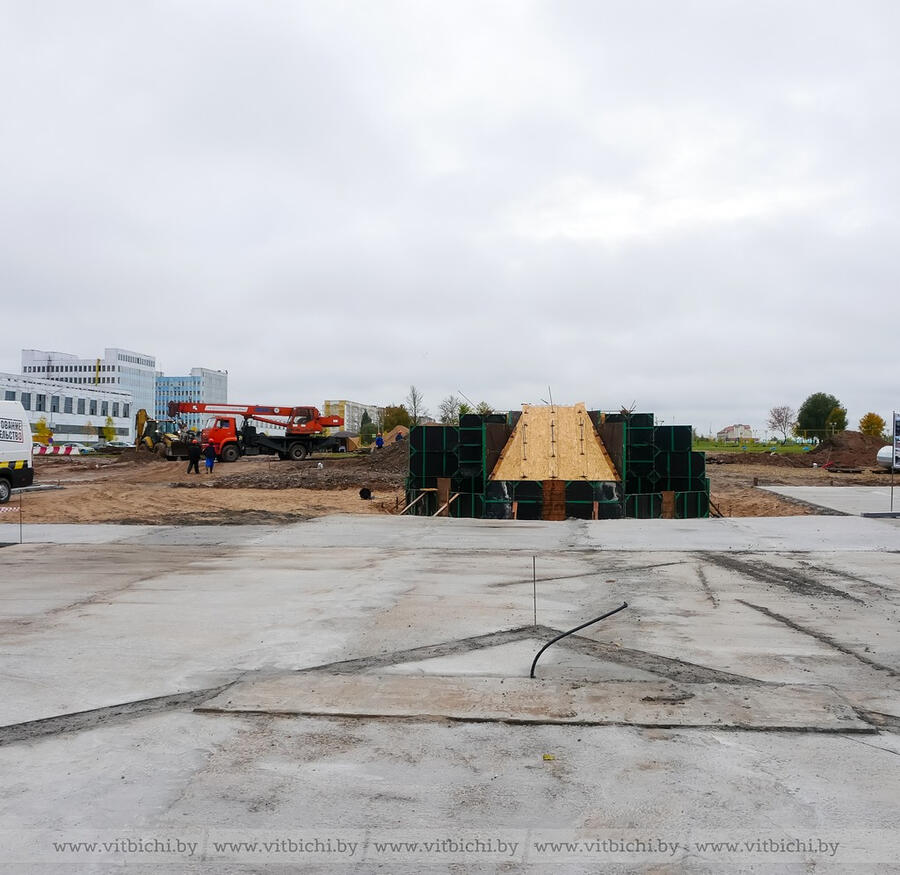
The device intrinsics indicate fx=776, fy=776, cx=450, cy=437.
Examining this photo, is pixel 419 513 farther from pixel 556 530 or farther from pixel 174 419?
pixel 174 419

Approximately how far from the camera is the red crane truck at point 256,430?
3878cm

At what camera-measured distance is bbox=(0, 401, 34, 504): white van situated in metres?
19.8

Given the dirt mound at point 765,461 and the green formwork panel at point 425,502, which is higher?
the dirt mound at point 765,461

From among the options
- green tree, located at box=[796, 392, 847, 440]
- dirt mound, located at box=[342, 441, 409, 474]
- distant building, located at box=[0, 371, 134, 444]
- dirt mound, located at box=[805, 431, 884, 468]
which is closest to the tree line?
green tree, located at box=[796, 392, 847, 440]

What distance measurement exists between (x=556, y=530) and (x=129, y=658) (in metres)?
9.72

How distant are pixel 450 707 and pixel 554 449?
55.4 ft

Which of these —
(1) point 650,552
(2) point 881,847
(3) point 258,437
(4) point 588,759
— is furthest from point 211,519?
(3) point 258,437

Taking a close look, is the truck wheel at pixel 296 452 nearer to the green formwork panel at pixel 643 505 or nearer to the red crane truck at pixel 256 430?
the red crane truck at pixel 256 430

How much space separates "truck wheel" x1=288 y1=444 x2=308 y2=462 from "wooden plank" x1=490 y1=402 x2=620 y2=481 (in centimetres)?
2175

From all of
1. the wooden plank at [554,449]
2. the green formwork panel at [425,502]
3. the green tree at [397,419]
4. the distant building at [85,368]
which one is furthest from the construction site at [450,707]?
the distant building at [85,368]

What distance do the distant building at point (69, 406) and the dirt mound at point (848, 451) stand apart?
272 ft

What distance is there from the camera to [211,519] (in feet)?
53.0

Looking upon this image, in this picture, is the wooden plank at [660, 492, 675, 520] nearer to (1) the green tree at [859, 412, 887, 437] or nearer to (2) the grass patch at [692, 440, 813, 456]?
(2) the grass patch at [692, 440, 813, 456]

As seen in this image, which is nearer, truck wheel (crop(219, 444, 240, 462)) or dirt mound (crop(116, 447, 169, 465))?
truck wheel (crop(219, 444, 240, 462))
